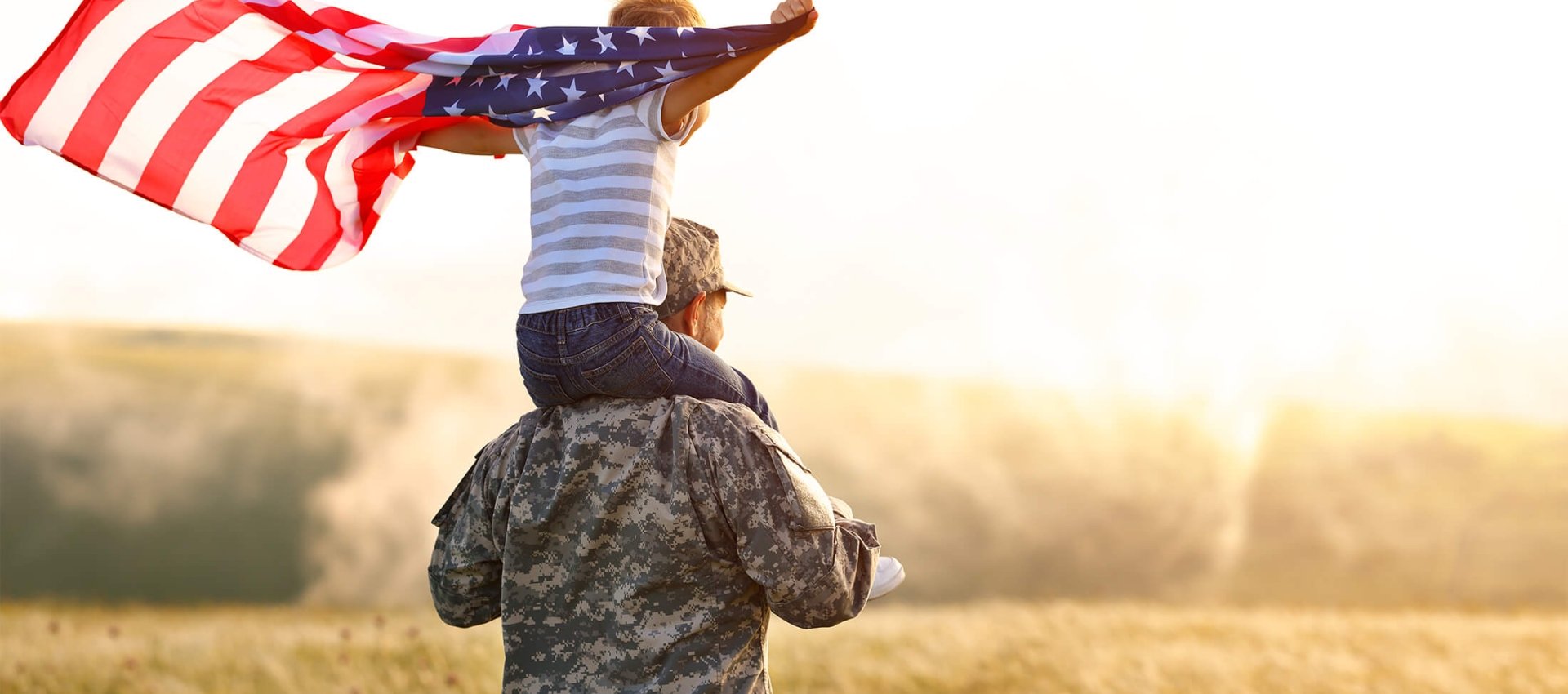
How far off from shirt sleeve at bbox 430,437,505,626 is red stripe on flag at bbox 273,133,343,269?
2.63 ft

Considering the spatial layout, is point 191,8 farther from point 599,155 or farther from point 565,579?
point 565,579

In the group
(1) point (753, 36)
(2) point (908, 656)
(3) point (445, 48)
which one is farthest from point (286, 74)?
(2) point (908, 656)

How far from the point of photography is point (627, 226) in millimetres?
3182

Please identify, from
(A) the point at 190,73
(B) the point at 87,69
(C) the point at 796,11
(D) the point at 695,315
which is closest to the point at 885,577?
(D) the point at 695,315

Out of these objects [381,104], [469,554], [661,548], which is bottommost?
[469,554]

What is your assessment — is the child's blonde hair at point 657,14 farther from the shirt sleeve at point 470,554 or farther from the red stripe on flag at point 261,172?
the shirt sleeve at point 470,554

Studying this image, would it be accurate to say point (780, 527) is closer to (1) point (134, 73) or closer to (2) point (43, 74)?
(1) point (134, 73)

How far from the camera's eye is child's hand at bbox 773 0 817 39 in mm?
3055

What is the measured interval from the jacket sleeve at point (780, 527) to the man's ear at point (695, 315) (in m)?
0.36

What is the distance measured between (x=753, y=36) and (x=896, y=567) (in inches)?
55.0

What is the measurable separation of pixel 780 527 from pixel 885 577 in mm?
415

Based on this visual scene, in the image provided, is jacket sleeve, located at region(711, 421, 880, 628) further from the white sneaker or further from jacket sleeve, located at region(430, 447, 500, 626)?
jacket sleeve, located at region(430, 447, 500, 626)

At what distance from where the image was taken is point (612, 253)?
316 centimetres

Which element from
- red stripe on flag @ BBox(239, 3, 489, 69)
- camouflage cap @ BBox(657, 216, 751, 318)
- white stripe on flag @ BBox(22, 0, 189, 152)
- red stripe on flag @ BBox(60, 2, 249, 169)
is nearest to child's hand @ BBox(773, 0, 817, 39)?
camouflage cap @ BBox(657, 216, 751, 318)
